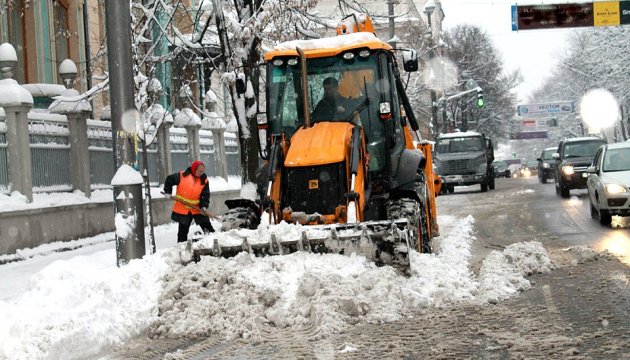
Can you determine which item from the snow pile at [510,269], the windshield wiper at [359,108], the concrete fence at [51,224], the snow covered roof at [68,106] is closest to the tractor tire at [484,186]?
the concrete fence at [51,224]

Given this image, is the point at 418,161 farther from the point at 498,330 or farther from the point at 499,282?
the point at 498,330

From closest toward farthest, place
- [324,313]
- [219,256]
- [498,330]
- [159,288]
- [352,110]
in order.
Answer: [498,330]
[324,313]
[159,288]
[219,256]
[352,110]

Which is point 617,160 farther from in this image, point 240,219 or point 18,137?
point 18,137

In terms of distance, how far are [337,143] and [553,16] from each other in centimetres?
2815

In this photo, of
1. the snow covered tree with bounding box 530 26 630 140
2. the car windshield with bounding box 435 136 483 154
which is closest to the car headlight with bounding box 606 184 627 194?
the car windshield with bounding box 435 136 483 154

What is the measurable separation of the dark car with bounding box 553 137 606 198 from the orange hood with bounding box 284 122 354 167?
1554 centimetres

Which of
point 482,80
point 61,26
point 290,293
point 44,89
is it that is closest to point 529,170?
point 482,80

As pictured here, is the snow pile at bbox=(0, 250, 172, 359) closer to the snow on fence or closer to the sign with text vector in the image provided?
the snow on fence

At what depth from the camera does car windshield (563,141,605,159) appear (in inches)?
1141

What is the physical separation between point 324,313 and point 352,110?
14.4ft

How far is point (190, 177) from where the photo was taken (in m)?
13.9

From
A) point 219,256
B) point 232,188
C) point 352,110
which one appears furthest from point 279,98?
point 232,188

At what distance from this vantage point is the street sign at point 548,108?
88.6 metres

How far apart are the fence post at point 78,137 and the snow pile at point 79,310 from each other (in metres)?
7.93
